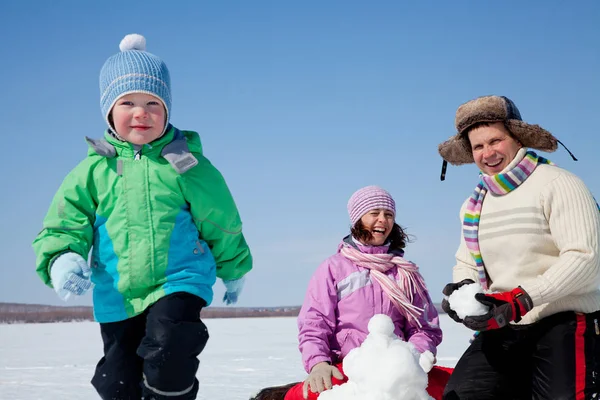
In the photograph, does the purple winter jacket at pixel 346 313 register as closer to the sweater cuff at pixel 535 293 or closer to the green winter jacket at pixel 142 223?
the green winter jacket at pixel 142 223

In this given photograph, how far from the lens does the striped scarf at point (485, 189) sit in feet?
10.1

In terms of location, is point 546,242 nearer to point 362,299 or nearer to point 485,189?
point 485,189

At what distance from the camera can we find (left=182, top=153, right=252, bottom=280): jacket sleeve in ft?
11.1

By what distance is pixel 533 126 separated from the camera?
3.14m

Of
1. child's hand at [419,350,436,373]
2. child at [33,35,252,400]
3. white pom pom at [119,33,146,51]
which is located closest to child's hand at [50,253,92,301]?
child at [33,35,252,400]

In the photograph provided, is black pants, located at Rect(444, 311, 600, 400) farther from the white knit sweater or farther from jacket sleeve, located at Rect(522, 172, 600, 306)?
jacket sleeve, located at Rect(522, 172, 600, 306)

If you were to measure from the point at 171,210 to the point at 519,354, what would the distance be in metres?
1.80

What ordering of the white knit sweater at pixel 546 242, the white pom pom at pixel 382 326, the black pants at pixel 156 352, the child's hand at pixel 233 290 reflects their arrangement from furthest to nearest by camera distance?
the child's hand at pixel 233 290 → the black pants at pixel 156 352 → the white knit sweater at pixel 546 242 → the white pom pom at pixel 382 326

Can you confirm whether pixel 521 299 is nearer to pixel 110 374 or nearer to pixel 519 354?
pixel 519 354

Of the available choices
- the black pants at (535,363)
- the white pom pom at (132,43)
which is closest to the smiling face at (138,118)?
the white pom pom at (132,43)

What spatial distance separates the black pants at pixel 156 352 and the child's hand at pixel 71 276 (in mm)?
265

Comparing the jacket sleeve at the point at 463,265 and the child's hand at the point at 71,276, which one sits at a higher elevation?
the jacket sleeve at the point at 463,265

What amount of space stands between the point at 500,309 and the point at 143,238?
169 cm

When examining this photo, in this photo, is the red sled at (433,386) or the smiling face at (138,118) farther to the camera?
the smiling face at (138,118)
